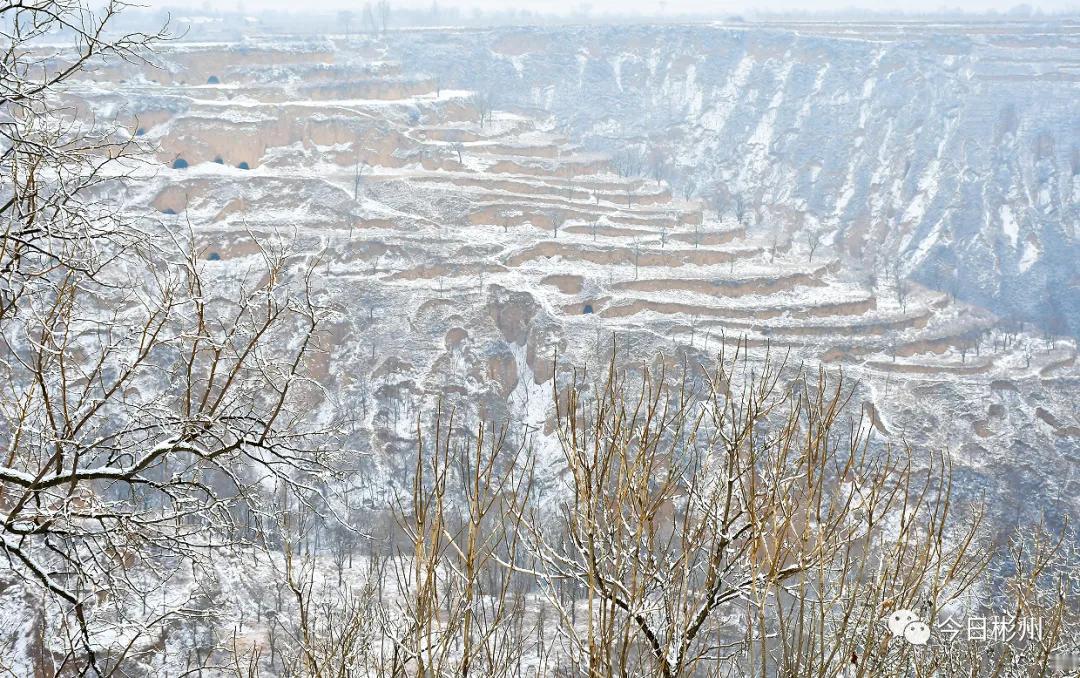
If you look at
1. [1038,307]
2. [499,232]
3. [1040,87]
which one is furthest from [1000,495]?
[1040,87]

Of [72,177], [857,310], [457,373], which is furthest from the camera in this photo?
[857,310]

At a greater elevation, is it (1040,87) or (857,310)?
(1040,87)

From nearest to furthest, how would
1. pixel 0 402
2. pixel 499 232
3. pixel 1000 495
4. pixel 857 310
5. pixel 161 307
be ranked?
1. pixel 161 307
2. pixel 0 402
3. pixel 1000 495
4. pixel 857 310
5. pixel 499 232

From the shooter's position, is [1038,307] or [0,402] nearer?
[0,402]

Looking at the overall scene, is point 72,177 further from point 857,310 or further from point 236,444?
point 857,310

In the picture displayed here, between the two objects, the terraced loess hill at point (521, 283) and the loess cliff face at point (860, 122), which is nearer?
the terraced loess hill at point (521, 283)

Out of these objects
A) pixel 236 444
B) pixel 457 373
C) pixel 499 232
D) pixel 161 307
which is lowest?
pixel 457 373
